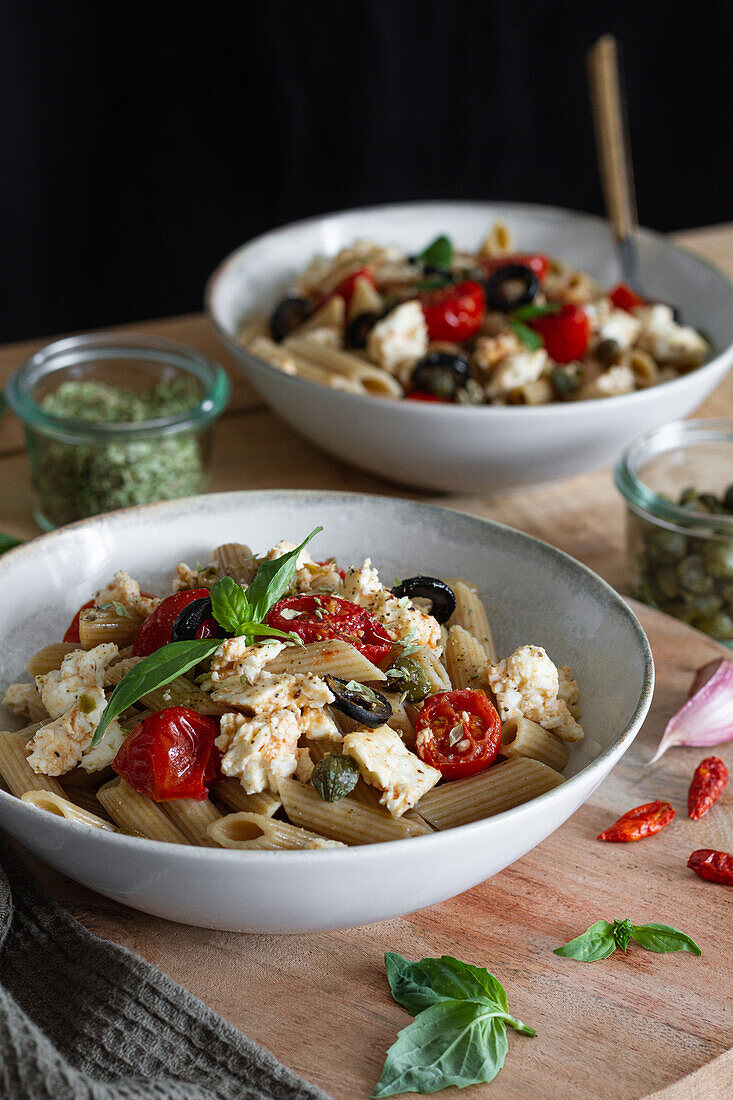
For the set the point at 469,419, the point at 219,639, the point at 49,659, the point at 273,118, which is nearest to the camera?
the point at 219,639

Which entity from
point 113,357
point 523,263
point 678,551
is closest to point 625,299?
point 523,263

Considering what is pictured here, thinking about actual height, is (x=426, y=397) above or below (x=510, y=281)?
below

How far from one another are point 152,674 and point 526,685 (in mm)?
566

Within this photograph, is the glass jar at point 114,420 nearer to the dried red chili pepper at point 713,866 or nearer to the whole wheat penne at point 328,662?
the whole wheat penne at point 328,662

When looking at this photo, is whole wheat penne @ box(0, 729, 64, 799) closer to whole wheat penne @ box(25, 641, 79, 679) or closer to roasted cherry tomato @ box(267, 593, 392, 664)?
whole wheat penne @ box(25, 641, 79, 679)

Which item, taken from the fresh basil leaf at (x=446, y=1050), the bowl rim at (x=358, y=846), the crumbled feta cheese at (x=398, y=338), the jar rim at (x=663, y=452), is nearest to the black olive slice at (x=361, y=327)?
the crumbled feta cheese at (x=398, y=338)

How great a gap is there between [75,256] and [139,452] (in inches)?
131

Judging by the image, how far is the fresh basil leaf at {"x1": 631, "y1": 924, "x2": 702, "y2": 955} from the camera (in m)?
1.62

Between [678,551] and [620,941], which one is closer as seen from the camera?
[620,941]

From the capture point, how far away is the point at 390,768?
1562mm

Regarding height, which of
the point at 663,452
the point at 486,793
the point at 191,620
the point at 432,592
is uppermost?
the point at 191,620

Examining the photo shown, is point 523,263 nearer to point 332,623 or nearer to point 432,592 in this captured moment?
point 432,592

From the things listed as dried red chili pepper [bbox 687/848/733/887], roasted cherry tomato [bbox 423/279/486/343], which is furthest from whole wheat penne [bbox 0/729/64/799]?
roasted cherry tomato [bbox 423/279/486/343]

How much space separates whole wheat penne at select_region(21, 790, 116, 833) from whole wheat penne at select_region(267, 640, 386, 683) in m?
0.32
